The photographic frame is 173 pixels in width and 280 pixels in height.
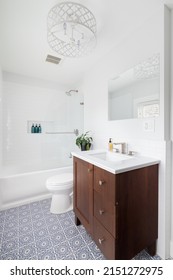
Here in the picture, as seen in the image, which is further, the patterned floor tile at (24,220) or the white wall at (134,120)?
the patterned floor tile at (24,220)

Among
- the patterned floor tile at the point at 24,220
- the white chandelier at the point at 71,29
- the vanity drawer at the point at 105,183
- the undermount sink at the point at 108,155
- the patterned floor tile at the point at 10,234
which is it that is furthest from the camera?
the patterned floor tile at the point at 24,220

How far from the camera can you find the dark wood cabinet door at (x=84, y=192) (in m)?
1.24

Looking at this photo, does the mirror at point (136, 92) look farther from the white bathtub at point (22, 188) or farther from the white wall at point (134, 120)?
the white bathtub at point (22, 188)

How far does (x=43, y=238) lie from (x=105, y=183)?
98 centimetres

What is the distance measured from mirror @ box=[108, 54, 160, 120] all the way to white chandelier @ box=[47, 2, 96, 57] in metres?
0.53

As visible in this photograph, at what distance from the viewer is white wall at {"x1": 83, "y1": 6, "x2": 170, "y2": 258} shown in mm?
1167

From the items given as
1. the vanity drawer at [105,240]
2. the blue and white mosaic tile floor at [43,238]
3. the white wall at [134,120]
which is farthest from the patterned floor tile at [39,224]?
the white wall at [134,120]

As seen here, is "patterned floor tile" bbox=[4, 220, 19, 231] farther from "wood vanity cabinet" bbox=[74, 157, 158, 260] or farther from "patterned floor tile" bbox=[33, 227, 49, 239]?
"wood vanity cabinet" bbox=[74, 157, 158, 260]

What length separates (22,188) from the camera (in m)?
2.04

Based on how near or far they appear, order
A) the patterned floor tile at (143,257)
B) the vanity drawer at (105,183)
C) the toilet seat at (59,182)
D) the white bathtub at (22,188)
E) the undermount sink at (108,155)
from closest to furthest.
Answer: the vanity drawer at (105,183) < the patterned floor tile at (143,257) < the undermount sink at (108,155) < the toilet seat at (59,182) < the white bathtub at (22,188)

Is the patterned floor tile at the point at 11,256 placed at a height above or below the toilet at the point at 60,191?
below

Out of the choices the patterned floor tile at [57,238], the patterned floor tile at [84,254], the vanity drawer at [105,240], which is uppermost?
the vanity drawer at [105,240]

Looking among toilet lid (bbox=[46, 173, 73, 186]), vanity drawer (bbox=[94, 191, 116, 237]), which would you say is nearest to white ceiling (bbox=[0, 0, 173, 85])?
vanity drawer (bbox=[94, 191, 116, 237])
